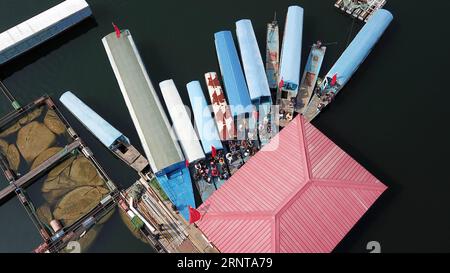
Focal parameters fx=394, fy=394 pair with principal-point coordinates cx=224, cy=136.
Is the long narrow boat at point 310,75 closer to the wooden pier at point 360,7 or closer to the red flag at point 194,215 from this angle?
the wooden pier at point 360,7

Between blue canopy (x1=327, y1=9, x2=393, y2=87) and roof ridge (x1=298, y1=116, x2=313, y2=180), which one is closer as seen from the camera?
roof ridge (x1=298, y1=116, x2=313, y2=180)

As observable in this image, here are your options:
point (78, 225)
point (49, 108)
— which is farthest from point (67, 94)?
point (78, 225)

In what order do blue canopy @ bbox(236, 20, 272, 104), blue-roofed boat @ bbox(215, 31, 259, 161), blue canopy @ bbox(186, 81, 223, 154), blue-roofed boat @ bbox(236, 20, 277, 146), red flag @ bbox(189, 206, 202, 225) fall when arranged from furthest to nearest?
blue canopy @ bbox(236, 20, 272, 104)
blue-roofed boat @ bbox(236, 20, 277, 146)
blue-roofed boat @ bbox(215, 31, 259, 161)
blue canopy @ bbox(186, 81, 223, 154)
red flag @ bbox(189, 206, 202, 225)

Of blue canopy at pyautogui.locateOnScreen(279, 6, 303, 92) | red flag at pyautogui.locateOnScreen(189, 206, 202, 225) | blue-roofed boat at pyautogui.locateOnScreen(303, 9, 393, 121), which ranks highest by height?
blue canopy at pyautogui.locateOnScreen(279, 6, 303, 92)

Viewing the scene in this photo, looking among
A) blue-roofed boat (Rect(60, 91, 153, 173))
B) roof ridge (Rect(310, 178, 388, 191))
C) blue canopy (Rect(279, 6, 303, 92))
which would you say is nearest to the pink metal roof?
roof ridge (Rect(310, 178, 388, 191))

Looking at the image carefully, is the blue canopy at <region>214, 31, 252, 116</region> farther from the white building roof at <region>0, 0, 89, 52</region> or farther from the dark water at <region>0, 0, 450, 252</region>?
the white building roof at <region>0, 0, 89, 52</region>
